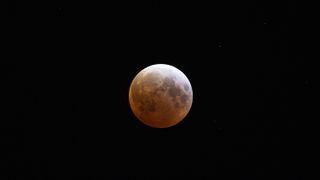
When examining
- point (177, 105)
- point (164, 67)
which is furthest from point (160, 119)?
point (164, 67)

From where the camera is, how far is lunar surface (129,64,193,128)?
6879mm

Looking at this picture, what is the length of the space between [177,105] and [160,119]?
34 cm

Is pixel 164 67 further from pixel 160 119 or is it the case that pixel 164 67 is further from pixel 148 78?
pixel 160 119

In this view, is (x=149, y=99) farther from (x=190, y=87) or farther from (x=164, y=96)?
(x=190, y=87)

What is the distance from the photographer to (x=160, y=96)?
6.85m

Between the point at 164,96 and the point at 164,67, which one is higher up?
the point at 164,67

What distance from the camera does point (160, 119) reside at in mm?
6988

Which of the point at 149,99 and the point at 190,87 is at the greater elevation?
the point at 190,87

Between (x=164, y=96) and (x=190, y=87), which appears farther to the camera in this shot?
(x=190, y=87)

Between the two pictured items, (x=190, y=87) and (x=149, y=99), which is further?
(x=190, y=87)

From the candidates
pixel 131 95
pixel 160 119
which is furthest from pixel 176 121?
pixel 131 95

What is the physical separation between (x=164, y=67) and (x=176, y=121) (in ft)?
2.93

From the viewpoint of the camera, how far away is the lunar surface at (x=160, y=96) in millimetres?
6879

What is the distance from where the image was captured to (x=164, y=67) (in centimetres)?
720
